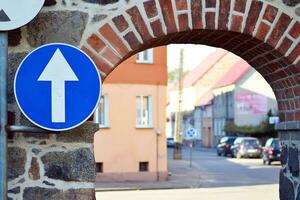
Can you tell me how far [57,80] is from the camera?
4.44m

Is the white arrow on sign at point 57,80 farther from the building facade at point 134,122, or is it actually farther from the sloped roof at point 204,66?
the sloped roof at point 204,66

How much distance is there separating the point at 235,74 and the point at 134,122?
123 ft

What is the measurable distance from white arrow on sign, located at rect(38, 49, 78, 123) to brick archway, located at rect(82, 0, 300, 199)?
497 mm

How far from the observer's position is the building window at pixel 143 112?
24938mm

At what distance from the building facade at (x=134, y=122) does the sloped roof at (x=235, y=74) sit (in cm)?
3405

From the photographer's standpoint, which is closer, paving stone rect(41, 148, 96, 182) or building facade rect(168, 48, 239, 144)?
paving stone rect(41, 148, 96, 182)

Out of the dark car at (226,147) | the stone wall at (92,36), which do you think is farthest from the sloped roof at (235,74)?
the stone wall at (92,36)

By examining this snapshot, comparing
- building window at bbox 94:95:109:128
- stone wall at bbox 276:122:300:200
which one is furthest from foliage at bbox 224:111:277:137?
stone wall at bbox 276:122:300:200

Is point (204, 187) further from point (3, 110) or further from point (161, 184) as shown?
point (3, 110)

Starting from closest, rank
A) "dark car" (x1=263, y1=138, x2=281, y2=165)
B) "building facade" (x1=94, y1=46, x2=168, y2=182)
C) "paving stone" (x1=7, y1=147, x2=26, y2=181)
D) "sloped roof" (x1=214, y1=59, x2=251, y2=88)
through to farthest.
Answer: "paving stone" (x1=7, y1=147, x2=26, y2=181), "building facade" (x1=94, y1=46, x2=168, y2=182), "dark car" (x1=263, y1=138, x2=281, y2=165), "sloped roof" (x1=214, y1=59, x2=251, y2=88)

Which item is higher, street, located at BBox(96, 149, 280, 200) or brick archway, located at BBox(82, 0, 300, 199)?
brick archway, located at BBox(82, 0, 300, 199)

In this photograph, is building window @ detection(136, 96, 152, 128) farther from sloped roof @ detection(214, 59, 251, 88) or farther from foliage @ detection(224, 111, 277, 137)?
sloped roof @ detection(214, 59, 251, 88)

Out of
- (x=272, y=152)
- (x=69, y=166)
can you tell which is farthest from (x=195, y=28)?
(x=272, y=152)

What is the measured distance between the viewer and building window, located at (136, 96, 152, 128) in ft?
81.8
